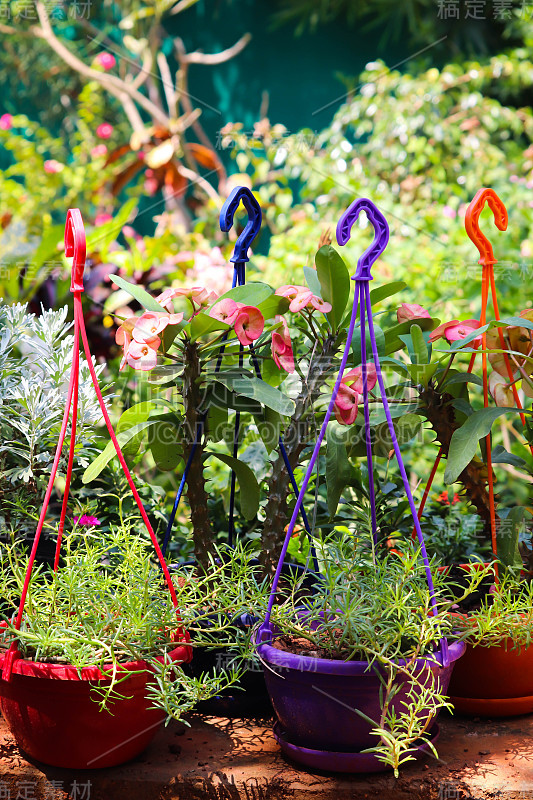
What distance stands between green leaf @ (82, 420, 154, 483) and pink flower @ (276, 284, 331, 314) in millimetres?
364

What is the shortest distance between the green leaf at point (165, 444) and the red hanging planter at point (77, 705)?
0.32m

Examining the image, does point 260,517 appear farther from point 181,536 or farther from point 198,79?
point 198,79

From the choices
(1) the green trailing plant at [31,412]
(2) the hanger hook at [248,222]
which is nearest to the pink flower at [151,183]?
(1) the green trailing plant at [31,412]

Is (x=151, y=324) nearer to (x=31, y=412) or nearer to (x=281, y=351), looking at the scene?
(x=281, y=351)

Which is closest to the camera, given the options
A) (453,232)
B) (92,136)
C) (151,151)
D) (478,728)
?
(478,728)

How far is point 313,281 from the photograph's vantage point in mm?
1520

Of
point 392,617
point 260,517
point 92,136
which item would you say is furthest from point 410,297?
point 92,136

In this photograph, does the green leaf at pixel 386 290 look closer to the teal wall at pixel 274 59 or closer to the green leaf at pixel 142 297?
the green leaf at pixel 142 297

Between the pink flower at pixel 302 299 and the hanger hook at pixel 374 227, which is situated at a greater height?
the hanger hook at pixel 374 227

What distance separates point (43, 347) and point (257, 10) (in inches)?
172

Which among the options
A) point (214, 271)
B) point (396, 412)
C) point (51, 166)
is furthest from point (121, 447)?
point (51, 166)

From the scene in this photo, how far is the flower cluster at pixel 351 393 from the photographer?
1.32 metres

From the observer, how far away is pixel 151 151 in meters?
4.84

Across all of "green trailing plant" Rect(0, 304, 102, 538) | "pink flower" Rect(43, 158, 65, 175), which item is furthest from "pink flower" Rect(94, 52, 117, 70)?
"green trailing plant" Rect(0, 304, 102, 538)
